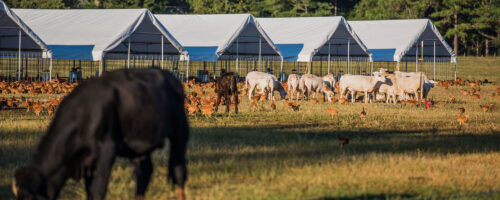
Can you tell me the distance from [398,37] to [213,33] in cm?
1357

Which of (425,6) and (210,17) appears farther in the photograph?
(425,6)

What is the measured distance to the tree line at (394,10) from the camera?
7112 centimetres

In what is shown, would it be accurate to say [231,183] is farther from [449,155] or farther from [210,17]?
[210,17]

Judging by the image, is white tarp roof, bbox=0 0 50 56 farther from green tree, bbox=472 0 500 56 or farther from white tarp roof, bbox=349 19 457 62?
green tree, bbox=472 0 500 56

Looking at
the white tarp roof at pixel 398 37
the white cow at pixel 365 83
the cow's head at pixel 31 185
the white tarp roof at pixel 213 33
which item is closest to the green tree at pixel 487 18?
the white tarp roof at pixel 398 37

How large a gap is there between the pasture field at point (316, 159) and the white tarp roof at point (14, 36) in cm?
1199

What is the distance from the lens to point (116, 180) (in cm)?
890

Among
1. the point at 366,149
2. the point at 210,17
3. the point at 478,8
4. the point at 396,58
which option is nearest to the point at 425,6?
the point at 478,8

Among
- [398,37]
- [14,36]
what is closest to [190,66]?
[398,37]

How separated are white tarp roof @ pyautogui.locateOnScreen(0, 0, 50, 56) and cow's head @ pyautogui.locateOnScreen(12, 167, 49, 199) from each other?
81.8ft

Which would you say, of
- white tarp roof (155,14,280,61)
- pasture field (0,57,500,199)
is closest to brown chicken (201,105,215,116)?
pasture field (0,57,500,199)

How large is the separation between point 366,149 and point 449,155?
1.52 m

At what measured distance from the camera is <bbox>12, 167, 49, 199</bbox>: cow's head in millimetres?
5660

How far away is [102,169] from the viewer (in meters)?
5.89
